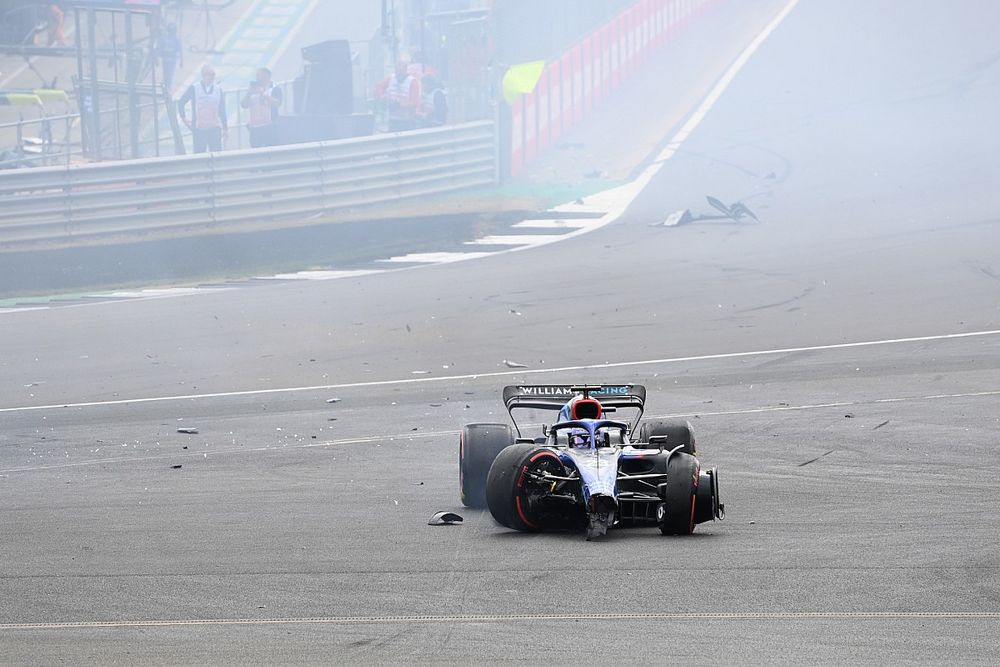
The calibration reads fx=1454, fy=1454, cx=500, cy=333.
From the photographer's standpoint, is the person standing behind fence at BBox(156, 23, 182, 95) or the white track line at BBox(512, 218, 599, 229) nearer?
the white track line at BBox(512, 218, 599, 229)

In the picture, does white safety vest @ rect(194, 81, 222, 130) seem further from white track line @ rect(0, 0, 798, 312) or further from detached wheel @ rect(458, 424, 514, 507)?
detached wheel @ rect(458, 424, 514, 507)

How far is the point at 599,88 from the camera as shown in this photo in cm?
3481

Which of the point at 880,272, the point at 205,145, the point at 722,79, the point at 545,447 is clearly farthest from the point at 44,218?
the point at 722,79

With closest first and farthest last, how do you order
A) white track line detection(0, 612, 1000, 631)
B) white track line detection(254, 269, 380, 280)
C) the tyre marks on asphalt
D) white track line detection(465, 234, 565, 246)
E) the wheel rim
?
white track line detection(0, 612, 1000, 631), the wheel rim, the tyre marks on asphalt, white track line detection(254, 269, 380, 280), white track line detection(465, 234, 565, 246)

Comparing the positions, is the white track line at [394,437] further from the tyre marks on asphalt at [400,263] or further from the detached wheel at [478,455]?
the tyre marks on asphalt at [400,263]

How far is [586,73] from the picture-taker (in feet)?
111

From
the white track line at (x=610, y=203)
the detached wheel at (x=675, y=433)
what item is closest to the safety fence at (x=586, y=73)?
the white track line at (x=610, y=203)

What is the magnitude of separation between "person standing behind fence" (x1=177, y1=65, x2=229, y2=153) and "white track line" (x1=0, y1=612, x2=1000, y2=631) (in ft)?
66.3

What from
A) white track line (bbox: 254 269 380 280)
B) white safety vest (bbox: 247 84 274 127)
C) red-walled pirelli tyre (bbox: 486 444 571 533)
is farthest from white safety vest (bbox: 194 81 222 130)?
red-walled pirelli tyre (bbox: 486 444 571 533)

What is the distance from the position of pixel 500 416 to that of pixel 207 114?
15.0 meters

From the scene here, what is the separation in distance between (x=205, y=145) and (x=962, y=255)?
1354 centimetres

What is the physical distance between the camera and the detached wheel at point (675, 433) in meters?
9.45

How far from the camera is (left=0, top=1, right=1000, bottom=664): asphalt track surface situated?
21.1 ft

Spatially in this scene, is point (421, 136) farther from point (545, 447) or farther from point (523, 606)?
point (523, 606)
